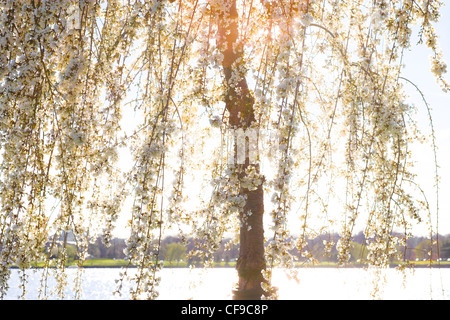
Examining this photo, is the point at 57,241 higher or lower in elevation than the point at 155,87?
lower

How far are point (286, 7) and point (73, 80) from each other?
1112mm

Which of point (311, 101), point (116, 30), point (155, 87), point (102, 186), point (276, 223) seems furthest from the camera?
point (311, 101)

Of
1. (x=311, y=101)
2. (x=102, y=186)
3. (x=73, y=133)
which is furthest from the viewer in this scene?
(x=311, y=101)

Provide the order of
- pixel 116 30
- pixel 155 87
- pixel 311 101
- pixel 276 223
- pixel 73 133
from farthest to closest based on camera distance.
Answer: pixel 311 101 → pixel 155 87 → pixel 116 30 → pixel 73 133 → pixel 276 223

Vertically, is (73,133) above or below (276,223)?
above

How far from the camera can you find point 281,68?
169 cm

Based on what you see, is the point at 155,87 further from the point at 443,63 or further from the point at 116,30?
the point at 443,63

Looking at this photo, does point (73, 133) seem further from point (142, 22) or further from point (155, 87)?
point (155, 87)
